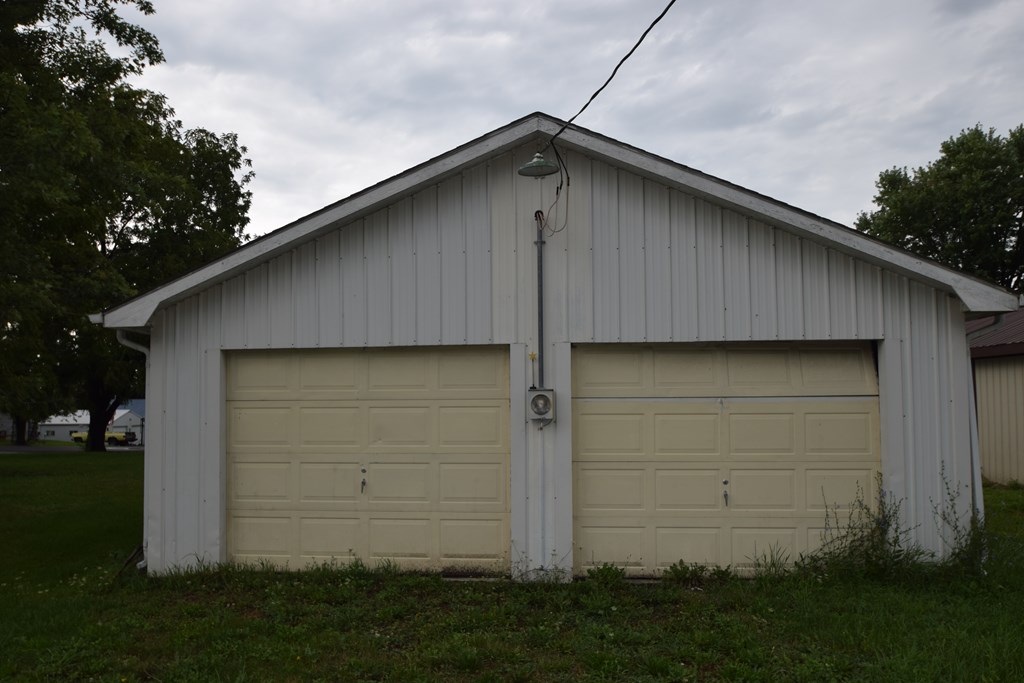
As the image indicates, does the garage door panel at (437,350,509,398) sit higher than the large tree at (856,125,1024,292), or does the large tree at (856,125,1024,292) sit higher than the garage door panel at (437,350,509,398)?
the large tree at (856,125,1024,292)

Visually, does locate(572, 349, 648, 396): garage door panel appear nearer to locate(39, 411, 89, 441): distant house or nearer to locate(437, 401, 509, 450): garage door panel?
locate(437, 401, 509, 450): garage door panel

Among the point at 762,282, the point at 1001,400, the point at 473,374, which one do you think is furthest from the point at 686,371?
the point at 1001,400

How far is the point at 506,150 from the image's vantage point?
8.00 m

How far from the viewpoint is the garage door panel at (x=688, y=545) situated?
25.4ft

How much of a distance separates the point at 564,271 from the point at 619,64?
78.8 inches

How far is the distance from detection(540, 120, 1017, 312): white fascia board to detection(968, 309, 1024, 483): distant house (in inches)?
302

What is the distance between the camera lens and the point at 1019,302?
7.06 m

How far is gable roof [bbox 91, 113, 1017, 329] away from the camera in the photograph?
7.36 metres

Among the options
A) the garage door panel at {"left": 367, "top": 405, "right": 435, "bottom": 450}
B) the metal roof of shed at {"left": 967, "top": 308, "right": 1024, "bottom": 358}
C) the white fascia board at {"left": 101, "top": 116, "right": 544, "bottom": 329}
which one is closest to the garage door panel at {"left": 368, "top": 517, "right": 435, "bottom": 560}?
the garage door panel at {"left": 367, "top": 405, "right": 435, "bottom": 450}

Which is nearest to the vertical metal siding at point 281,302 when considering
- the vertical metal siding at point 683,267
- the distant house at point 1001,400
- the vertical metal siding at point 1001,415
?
the vertical metal siding at point 683,267

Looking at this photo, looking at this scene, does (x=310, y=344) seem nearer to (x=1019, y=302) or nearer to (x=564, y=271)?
(x=564, y=271)

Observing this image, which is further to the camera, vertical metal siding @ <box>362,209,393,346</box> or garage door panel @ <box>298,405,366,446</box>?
garage door panel @ <box>298,405,366,446</box>

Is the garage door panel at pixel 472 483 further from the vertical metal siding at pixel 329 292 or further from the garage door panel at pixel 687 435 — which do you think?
the vertical metal siding at pixel 329 292

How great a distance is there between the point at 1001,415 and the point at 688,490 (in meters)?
9.64
